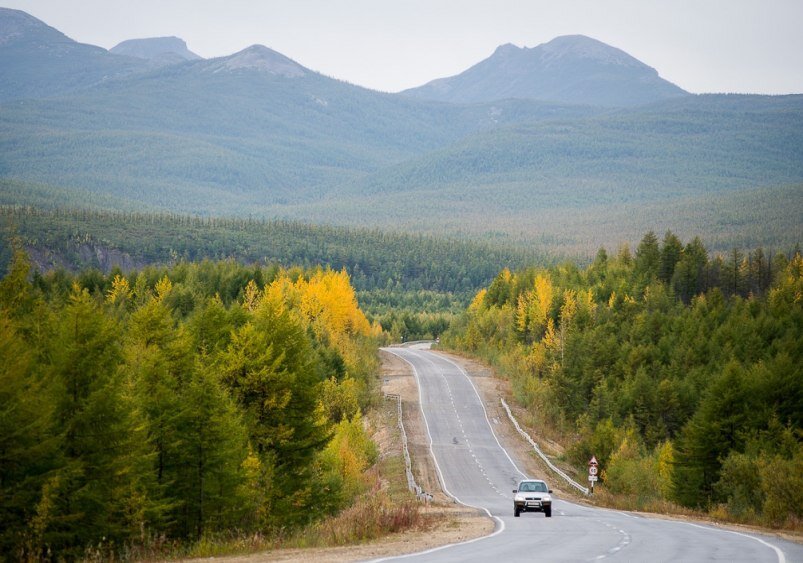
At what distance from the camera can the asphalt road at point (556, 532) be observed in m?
23.2

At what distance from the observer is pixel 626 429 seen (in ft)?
251

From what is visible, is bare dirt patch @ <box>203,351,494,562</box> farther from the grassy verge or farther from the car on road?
the car on road

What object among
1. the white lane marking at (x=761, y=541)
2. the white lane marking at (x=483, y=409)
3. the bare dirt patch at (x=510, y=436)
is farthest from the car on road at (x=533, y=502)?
the white lane marking at (x=483, y=409)

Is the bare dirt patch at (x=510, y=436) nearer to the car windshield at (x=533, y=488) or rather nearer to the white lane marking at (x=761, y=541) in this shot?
the car windshield at (x=533, y=488)

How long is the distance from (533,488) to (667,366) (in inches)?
2145

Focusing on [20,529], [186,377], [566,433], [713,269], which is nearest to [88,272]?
[566,433]

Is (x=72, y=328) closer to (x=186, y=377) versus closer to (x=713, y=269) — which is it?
(x=186, y=377)

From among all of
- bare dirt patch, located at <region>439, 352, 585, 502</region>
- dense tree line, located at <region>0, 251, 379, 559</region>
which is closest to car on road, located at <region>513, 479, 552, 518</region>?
dense tree line, located at <region>0, 251, 379, 559</region>

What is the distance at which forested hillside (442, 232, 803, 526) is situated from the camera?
54.1 meters

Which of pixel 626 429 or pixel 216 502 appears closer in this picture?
pixel 216 502

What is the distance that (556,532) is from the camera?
2988cm

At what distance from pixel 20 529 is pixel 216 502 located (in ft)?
21.7

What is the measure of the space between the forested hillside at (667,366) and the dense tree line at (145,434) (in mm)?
17585

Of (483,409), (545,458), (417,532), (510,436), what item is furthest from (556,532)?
(483,409)
